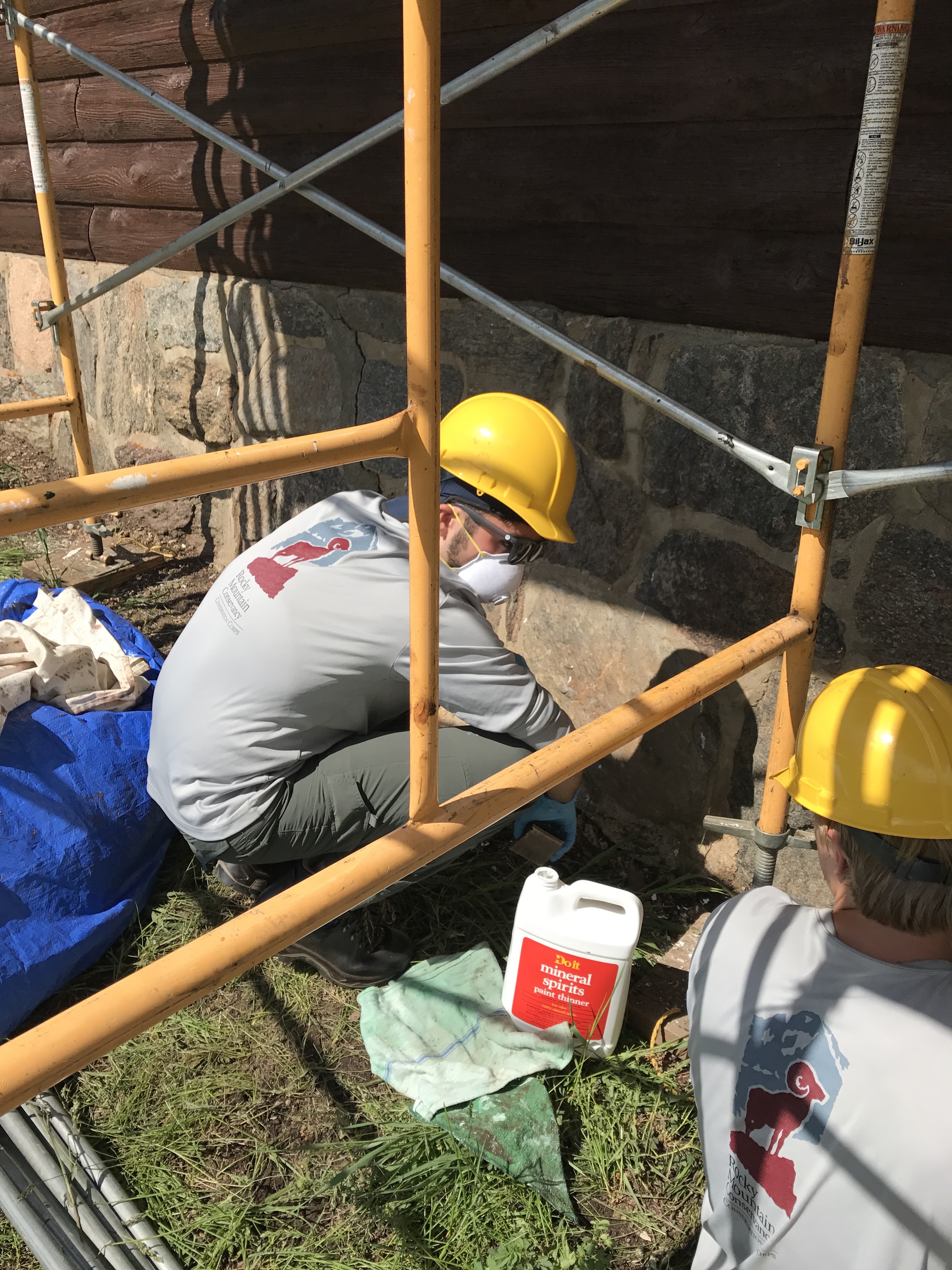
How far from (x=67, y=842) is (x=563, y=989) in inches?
46.7

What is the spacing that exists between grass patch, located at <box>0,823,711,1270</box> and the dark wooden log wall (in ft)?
5.30

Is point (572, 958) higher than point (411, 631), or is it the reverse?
point (411, 631)

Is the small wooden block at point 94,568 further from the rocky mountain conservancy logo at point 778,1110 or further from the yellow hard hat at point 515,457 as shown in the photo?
the rocky mountain conservancy logo at point 778,1110

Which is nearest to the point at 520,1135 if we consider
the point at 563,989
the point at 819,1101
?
the point at 563,989

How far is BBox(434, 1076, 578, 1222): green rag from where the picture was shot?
72.7 inches

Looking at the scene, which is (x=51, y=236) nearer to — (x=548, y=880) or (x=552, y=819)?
(x=552, y=819)

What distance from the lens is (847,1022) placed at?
1.24m

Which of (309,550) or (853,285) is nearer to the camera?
(853,285)

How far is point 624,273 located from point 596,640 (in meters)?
0.94

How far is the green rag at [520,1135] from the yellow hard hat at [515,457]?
119 cm

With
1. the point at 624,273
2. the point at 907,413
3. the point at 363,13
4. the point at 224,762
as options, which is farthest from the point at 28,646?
the point at 907,413

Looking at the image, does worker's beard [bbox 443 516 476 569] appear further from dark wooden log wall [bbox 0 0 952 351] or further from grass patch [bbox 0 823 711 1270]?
grass patch [bbox 0 823 711 1270]

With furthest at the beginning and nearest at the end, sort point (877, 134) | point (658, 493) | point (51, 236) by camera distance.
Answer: point (51, 236)
point (658, 493)
point (877, 134)

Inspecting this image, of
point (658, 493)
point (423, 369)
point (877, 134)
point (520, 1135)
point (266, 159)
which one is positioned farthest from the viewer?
point (266, 159)
